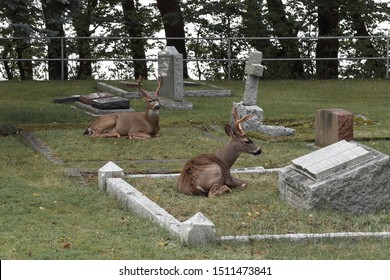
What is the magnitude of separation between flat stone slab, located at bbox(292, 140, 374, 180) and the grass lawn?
0.49 metres

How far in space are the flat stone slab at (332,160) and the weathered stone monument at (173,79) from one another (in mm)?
11546

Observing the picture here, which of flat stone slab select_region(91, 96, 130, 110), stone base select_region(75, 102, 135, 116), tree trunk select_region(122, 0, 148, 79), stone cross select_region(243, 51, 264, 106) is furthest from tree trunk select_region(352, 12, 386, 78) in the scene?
stone cross select_region(243, 51, 264, 106)

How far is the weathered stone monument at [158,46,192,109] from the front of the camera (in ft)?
78.5

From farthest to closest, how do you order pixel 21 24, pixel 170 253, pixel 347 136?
1. pixel 21 24
2. pixel 347 136
3. pixel 170 253

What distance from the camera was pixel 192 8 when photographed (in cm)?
3272

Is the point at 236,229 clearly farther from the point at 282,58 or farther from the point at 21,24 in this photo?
the point at 282,58

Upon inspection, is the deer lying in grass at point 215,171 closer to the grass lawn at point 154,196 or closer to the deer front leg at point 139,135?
the grass lawn at point 154,196

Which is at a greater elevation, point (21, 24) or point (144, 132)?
point (21, 24)

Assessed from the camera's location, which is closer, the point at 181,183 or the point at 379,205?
the point at 379,205

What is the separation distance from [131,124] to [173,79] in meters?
4.77

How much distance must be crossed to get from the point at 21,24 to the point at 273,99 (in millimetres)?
8793

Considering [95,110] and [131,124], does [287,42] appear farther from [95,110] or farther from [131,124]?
[131,124]

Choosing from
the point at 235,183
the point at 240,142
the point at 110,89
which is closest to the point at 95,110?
the point at 110,89

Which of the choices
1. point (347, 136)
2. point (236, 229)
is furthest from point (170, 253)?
point (347, 136)
